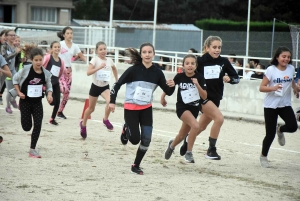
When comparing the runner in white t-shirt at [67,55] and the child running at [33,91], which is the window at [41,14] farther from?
the child running at [33,91]

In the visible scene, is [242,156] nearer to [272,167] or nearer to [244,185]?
[272,167]

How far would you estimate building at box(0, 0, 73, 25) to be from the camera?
148ft

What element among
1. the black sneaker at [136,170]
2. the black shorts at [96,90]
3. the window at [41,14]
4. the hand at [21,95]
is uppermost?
the window at [41,14]

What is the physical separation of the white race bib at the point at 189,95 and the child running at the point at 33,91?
1.82m

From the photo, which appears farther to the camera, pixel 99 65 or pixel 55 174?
pixel 99 65

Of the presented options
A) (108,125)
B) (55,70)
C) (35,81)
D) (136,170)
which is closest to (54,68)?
(55,70)

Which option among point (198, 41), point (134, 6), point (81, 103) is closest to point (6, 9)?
point (134, 6)

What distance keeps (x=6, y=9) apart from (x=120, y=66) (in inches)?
921

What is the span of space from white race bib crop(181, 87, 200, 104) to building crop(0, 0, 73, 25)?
3465 cm

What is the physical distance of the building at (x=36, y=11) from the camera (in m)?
45.1

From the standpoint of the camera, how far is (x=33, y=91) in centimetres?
1075

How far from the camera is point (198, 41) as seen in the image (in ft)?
101

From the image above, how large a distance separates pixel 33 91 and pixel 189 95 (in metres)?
2.12

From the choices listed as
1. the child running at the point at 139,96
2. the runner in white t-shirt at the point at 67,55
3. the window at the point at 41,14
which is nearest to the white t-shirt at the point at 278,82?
the child running at the point at 139,96
